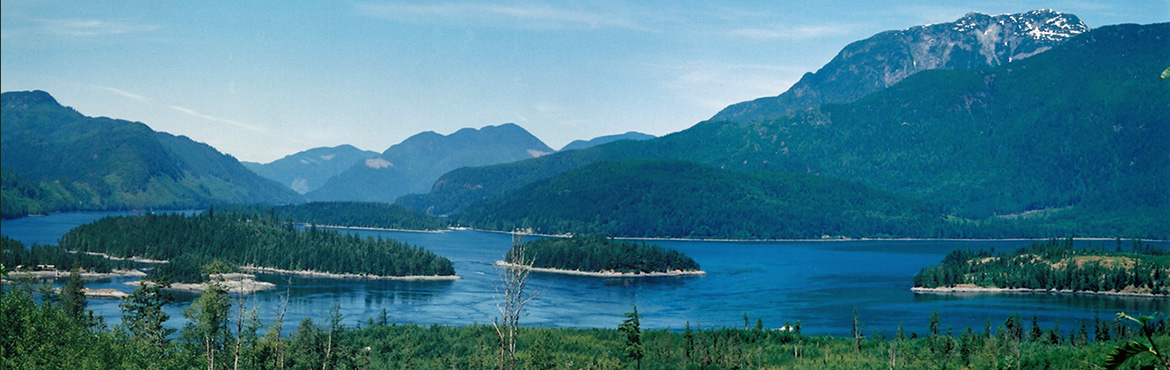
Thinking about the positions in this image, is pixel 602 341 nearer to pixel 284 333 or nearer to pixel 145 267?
pixel 284 333

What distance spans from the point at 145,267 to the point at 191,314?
11730cm

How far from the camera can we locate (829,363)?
77312mm

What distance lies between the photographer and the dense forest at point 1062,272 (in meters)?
153

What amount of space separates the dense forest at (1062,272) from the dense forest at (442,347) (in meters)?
63.1

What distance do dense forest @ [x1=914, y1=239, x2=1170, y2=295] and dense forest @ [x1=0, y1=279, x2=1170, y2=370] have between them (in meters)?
63.1

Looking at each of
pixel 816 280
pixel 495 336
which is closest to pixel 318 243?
pixel 816 280

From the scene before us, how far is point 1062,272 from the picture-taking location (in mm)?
161250

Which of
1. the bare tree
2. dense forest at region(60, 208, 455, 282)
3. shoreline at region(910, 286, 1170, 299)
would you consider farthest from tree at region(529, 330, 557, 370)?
dense forest at region(60, 208, 455, 282)

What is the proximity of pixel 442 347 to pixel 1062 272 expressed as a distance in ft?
386

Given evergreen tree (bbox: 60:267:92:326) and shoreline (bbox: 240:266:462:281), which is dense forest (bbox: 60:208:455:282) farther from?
evergreen tree (bbox: 60:267:92:326)

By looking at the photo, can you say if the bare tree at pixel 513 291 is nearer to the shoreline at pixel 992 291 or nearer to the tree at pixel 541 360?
the tree at pixel 541 360

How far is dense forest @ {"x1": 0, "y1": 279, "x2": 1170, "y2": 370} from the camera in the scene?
57.2m

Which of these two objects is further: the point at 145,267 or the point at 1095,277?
the point at 145,267

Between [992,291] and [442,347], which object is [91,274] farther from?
[992,291]
